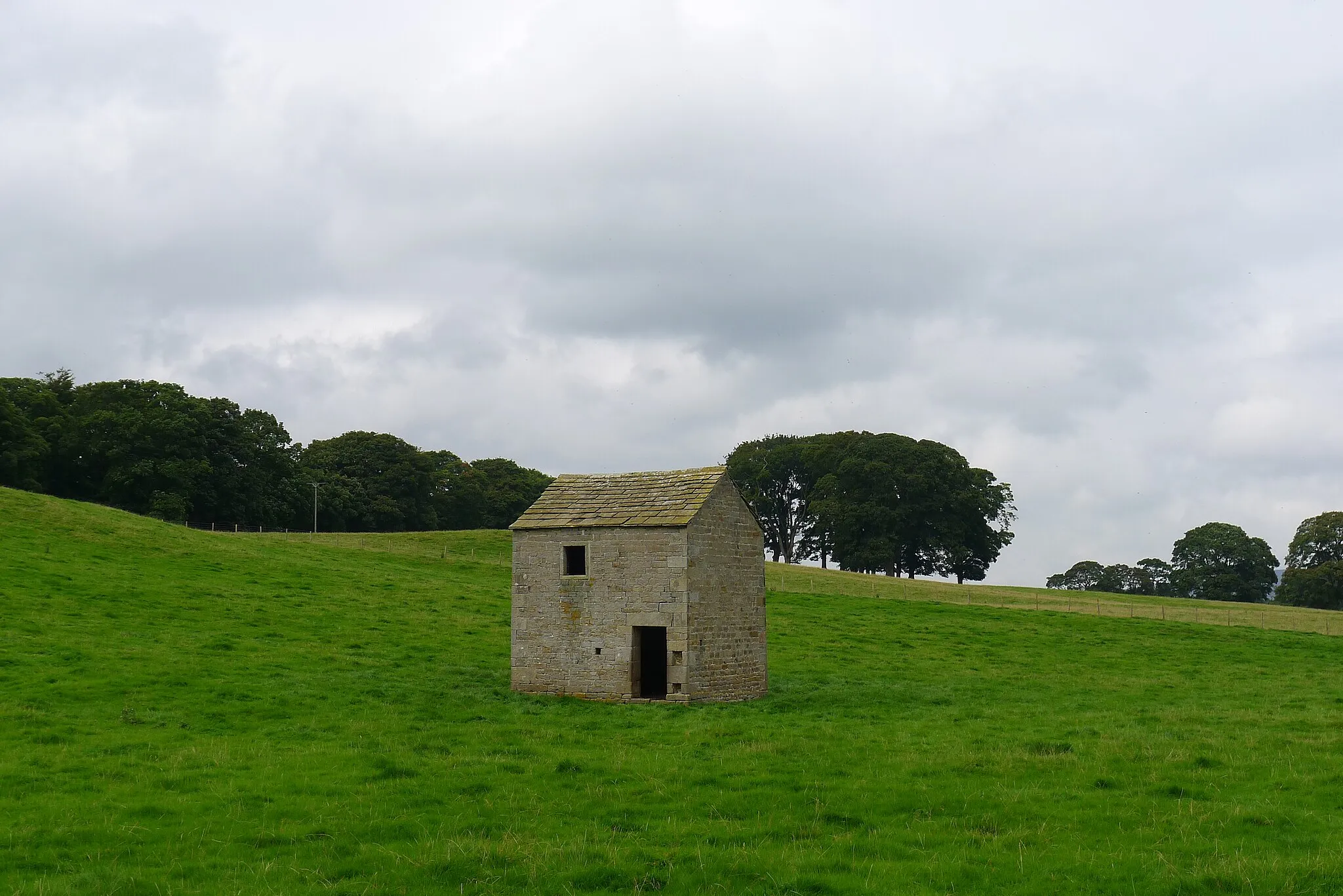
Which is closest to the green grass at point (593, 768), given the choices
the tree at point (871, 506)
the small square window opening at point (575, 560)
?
the small square window opening at point (575, 560)

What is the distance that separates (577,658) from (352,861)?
13.7 metres

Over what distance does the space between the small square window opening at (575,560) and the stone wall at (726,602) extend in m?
3.30

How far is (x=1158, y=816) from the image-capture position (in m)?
13.2

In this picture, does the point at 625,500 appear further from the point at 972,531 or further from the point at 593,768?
the point at 972,531

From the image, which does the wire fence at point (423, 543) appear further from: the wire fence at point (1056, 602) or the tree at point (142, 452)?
the wire fence at point (1056, 602)

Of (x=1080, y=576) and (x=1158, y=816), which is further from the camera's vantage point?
(x=1080, y=576)

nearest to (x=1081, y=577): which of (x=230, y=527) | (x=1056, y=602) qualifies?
(x=1056, y=602)

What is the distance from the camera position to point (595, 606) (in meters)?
25.0

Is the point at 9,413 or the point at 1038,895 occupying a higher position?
the point at 9,413

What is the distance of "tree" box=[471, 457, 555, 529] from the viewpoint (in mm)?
99438

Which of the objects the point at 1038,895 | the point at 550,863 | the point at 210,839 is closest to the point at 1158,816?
the point at 1038,895

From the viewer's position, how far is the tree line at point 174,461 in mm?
66312

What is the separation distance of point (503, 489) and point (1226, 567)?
237 feet

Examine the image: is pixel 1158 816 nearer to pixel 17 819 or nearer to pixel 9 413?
pixel 17 819
